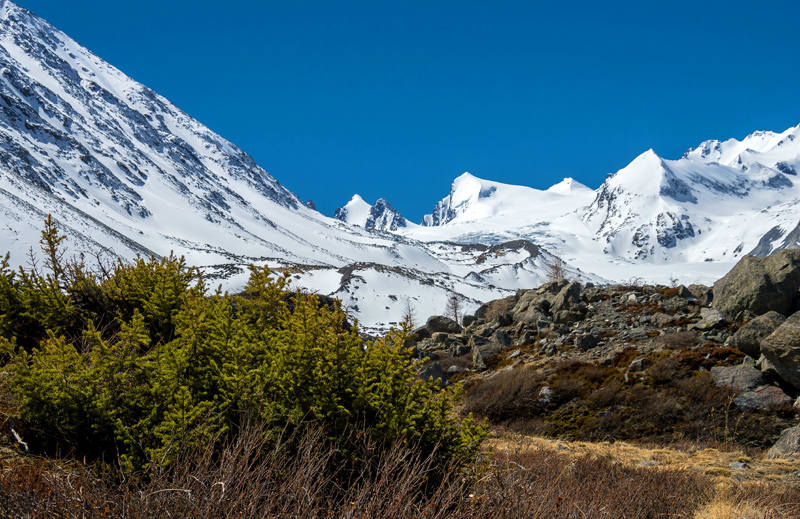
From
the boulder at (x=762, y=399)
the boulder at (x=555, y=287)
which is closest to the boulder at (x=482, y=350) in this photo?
the boulder at (x=555, y=287)

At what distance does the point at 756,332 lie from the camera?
13.3 metres

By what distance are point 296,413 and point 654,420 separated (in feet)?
36.1

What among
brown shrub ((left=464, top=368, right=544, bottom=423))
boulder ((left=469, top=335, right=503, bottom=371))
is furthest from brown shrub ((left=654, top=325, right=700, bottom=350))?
boulder ((left=469, top=335, right=503, bottom=371))

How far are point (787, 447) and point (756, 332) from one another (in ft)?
13.7

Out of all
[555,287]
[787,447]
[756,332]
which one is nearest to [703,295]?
[756,332]

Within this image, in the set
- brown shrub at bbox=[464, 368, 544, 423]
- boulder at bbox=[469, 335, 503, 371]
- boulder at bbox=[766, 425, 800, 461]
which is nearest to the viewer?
boulder at bbox=[766, 425, 800, 461]

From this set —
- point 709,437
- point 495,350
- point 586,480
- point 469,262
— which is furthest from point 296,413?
point 469,262

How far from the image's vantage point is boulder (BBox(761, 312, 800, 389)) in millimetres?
11312

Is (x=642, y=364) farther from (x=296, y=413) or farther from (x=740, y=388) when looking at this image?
(x=296, y=413)

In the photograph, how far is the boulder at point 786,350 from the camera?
1131 centimetres

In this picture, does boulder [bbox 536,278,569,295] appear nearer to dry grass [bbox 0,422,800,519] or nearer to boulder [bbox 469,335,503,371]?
boulder [bbox 469,335,503,371]

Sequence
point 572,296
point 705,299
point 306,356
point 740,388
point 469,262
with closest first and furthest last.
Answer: point 306,356 < point 740,388 < point 705,299 < point 572,296 < point 469,262

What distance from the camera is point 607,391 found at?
14023mm

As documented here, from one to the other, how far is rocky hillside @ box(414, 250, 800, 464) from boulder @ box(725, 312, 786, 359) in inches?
1.0
